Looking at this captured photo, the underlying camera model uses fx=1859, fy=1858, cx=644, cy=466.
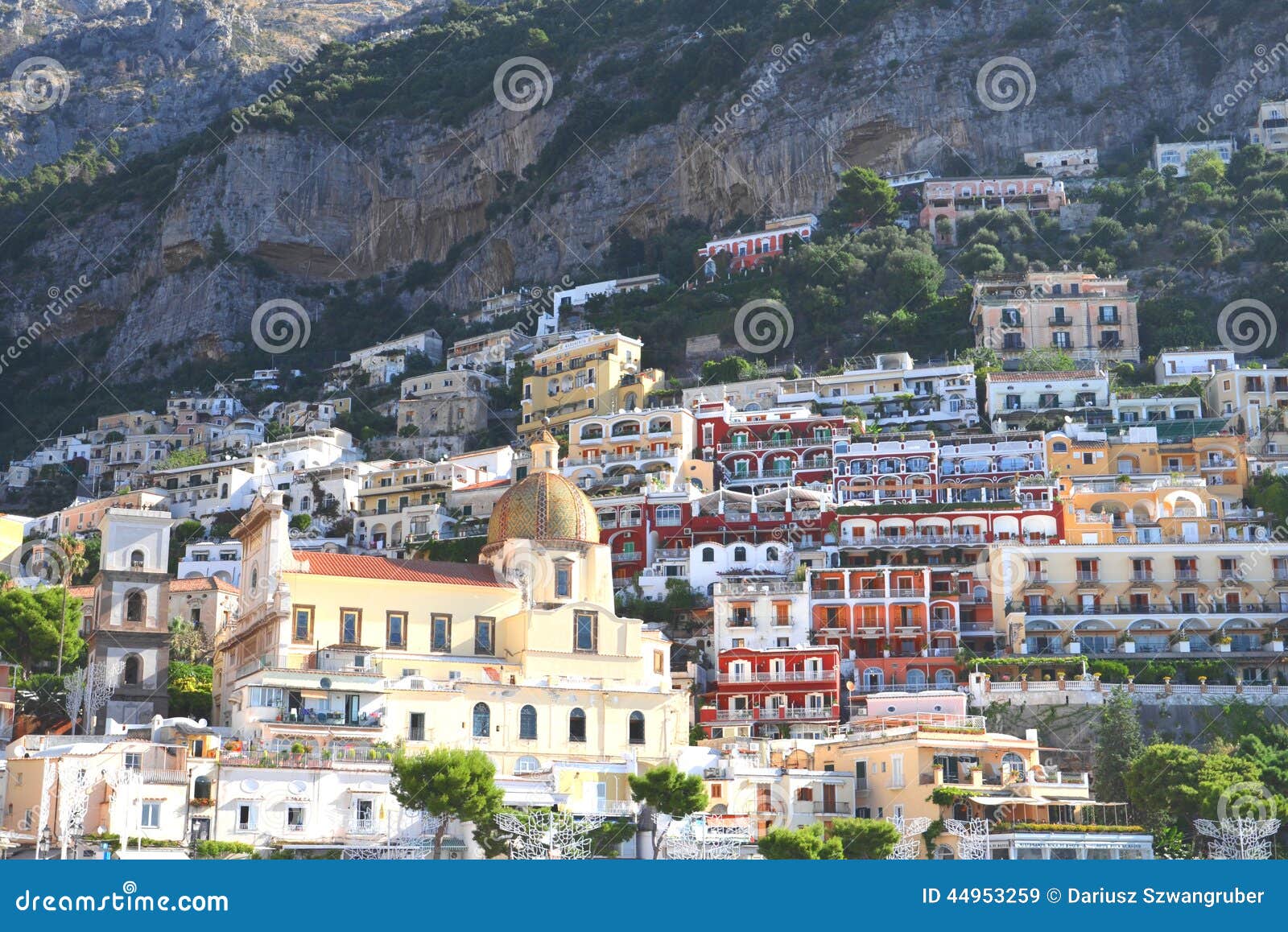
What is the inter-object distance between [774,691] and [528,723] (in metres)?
15.6

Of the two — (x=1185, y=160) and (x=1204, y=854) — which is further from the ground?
(x=1185, y=160)

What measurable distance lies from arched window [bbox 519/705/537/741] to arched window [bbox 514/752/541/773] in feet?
2.50

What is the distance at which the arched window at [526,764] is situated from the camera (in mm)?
62875

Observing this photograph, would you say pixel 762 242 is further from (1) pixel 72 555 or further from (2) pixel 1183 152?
(1) pixel 72 555

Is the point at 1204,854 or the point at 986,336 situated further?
the point at 986,336

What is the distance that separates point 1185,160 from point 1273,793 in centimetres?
8839

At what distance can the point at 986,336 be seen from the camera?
118 meters

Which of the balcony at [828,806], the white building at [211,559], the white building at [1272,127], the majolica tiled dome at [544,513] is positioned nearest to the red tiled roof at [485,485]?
the white building at [211,559]

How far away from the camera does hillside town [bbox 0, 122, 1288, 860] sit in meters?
56.4

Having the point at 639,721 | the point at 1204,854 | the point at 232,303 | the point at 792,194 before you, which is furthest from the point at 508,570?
the point at 232,303

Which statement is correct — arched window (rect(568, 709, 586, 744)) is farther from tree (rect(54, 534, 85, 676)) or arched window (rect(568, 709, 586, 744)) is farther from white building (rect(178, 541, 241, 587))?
white building (rect(178, 541, 241, 587))

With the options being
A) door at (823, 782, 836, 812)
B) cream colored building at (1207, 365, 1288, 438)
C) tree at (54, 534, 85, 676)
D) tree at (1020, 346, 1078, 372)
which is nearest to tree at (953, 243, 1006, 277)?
tree at (1020, 346, 1078, 372)

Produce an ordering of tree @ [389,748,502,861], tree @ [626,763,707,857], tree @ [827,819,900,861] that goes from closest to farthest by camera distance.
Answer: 1. tree @ [389,748,502,861]
2. tree @ [827,819,900,861]
3. tree @ [626,763,707,857]

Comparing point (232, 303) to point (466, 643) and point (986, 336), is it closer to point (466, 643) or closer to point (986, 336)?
point (986, 336)
